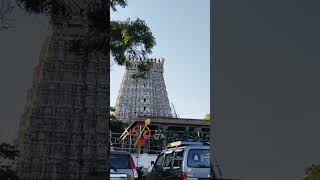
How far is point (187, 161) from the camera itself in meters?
5.94

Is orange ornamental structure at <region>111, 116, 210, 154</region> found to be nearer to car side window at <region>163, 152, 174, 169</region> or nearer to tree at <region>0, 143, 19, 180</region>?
car side window at <region>163, 152, 174, 169</region>

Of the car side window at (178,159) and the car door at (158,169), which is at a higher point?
the car side window at (178,159)

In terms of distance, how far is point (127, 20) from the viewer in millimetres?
4539

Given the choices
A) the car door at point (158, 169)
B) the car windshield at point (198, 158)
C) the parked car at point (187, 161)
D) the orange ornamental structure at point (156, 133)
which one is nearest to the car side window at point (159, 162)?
the car door at point (158, 169)

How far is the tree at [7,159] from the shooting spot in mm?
3621

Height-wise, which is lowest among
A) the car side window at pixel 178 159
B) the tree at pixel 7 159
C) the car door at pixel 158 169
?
the car door at pixel 158 169

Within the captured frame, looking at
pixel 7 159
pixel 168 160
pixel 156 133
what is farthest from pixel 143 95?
pixel 7 159

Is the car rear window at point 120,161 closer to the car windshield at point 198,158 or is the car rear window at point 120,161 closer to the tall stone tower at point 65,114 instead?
the car windshield at point 198,158
